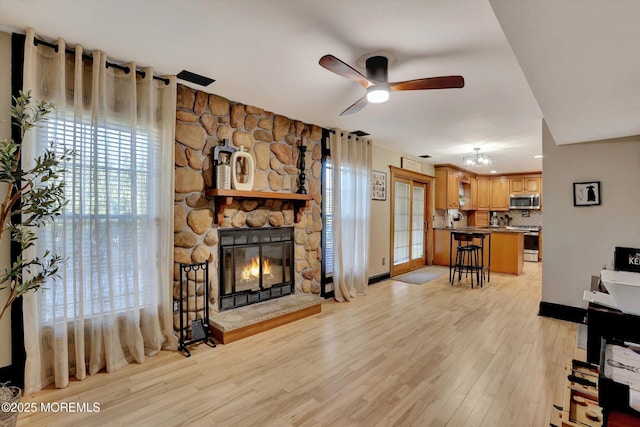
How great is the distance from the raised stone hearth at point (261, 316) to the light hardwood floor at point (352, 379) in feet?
0.31

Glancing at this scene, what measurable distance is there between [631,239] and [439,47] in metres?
3.14

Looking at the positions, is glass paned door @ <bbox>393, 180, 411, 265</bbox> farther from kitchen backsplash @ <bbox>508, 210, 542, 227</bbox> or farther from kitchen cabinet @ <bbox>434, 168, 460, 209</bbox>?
kitchen backsplash @ <bbox>508, 210, 542, 227</bbox>

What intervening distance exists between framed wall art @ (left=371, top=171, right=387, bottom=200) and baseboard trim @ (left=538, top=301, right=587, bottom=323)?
2.86 m

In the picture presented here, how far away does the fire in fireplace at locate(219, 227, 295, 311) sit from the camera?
3.30 meters

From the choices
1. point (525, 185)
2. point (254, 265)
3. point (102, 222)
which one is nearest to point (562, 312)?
point (254, 265)

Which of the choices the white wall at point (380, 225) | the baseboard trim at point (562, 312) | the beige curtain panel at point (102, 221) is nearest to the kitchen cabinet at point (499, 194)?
the white wall at point (380, 225)

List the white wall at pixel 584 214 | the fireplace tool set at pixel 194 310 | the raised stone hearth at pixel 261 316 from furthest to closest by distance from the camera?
the white wall at pixel 584 214 < the raised stone hearth at pixel 261 316 < the fireplace tool set at pixel 194 310

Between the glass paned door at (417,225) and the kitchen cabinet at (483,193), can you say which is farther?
the kitchen cabinet at (483,193)

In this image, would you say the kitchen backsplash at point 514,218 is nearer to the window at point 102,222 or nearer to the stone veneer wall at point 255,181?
the stone veneer wall at point 255,181

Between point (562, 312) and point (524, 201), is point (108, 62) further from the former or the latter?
point (524, 201)

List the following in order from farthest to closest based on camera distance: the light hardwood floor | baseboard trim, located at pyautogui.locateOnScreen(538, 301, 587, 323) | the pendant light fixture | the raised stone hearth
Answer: the pendant light fixture, baseboard trim, located at pyautogui.locateOnScreen(538, 301, 587, 323), the raised stone hearth, the light hardwood floor

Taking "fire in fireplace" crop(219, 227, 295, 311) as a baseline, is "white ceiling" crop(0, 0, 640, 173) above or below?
above

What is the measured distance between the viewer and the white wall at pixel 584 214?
129 inches

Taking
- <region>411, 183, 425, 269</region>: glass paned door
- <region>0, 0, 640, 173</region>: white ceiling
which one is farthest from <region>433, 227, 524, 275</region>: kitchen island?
<region>0, 0, 640, 173</region>: white ceiling
